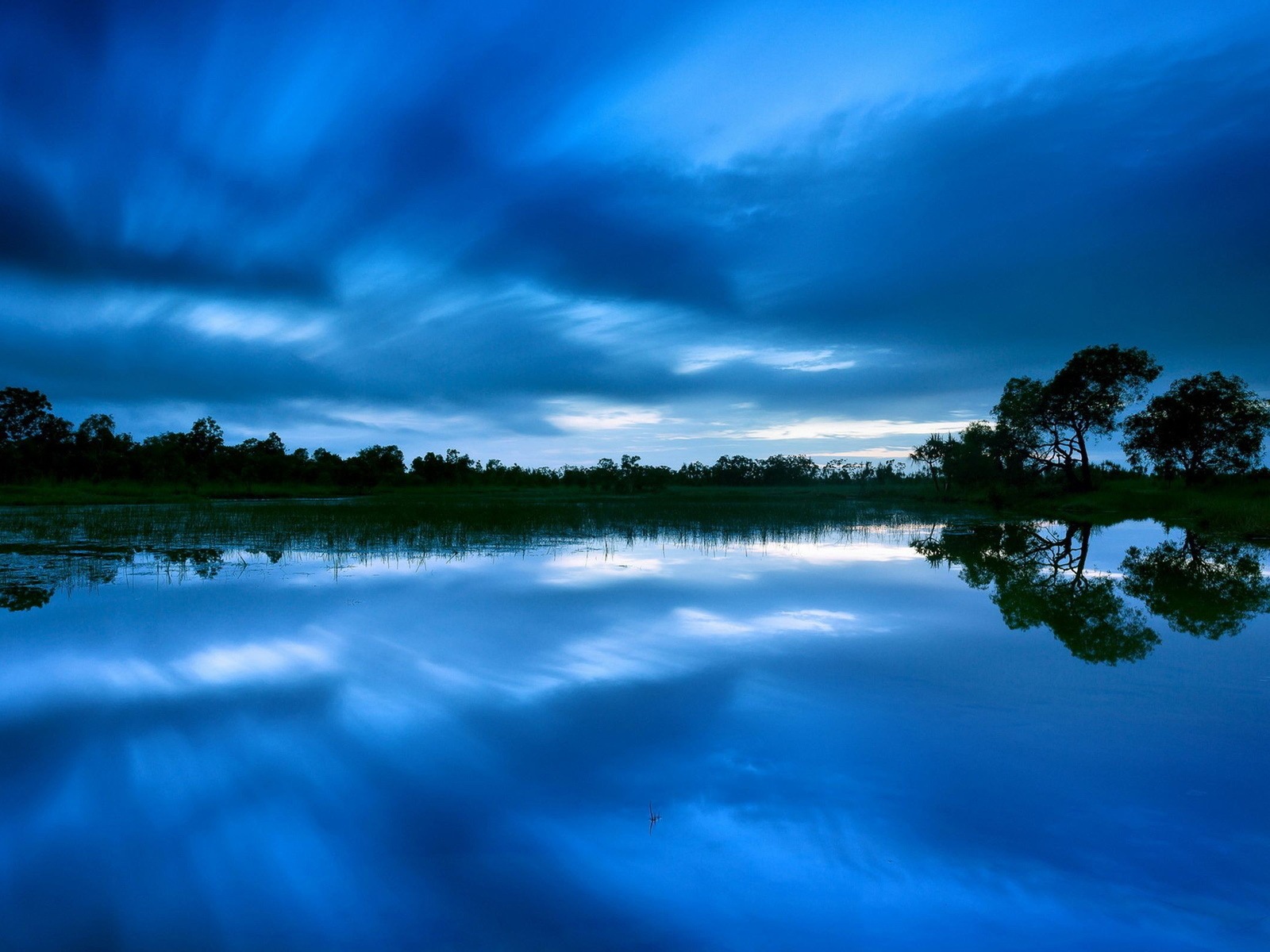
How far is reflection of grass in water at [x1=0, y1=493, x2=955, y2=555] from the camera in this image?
17.8m

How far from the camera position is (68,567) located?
12.7m

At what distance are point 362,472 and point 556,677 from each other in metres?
72.7

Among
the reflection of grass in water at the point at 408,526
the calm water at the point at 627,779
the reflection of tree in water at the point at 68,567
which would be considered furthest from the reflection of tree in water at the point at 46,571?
the reflection of grass in water at the point at 408,526

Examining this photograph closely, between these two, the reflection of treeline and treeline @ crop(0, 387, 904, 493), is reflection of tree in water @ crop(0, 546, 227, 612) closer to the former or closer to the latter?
the reflection of treeline

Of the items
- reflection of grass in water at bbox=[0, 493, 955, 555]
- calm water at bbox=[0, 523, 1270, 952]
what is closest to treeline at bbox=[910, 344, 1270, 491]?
reflection of grass in water at bbox=[0, 493, 955, 555]

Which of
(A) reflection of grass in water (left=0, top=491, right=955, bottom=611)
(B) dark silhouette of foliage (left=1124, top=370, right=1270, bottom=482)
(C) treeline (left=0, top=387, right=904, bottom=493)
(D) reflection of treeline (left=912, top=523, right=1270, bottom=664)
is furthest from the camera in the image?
(C) treeline (left=0, top=387, right=904, bottom=493)

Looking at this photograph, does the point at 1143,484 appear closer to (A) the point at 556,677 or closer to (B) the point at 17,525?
(A) the point at 556,677

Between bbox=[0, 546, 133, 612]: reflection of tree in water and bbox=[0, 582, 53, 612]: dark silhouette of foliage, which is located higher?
bbox=[0, 546, 133, 612]: reflection of tree in water

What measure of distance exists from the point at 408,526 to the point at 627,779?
1969cm

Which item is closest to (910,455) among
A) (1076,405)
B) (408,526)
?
(1076,405)

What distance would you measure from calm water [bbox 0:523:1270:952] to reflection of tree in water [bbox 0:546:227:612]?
79 cm

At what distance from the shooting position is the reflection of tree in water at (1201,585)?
938 cm

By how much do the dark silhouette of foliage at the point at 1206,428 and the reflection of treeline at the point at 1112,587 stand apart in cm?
2464

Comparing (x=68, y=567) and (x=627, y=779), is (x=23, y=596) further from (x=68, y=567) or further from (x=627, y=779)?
(x=627, y=779)
